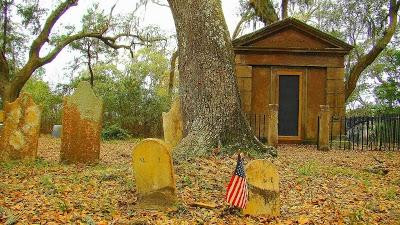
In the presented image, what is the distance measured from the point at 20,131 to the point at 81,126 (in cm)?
164

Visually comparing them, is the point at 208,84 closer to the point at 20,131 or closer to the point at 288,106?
the point at 20,131

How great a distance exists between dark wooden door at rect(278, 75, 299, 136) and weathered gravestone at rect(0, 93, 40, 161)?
374 inches

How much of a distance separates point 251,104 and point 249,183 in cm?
1102

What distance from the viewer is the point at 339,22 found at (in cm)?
3031

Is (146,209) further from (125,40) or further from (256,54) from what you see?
(125,40)

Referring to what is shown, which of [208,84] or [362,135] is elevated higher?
[208,84]

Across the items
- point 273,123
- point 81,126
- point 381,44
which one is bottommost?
point 81,126

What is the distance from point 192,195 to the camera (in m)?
6.43

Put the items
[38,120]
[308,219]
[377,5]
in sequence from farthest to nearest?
1. [377,5]
2. [38,120]
3. [308,219]

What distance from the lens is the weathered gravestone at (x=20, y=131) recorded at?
10.1 meters

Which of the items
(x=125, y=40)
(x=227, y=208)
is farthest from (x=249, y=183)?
(x=125, y=40)

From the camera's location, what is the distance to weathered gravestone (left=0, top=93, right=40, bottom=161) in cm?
1008

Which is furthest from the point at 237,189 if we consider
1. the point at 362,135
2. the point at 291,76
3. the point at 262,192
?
the point at 362,135

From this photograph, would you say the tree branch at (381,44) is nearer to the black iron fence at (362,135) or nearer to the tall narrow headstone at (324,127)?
the black iron fence at (362,135)
